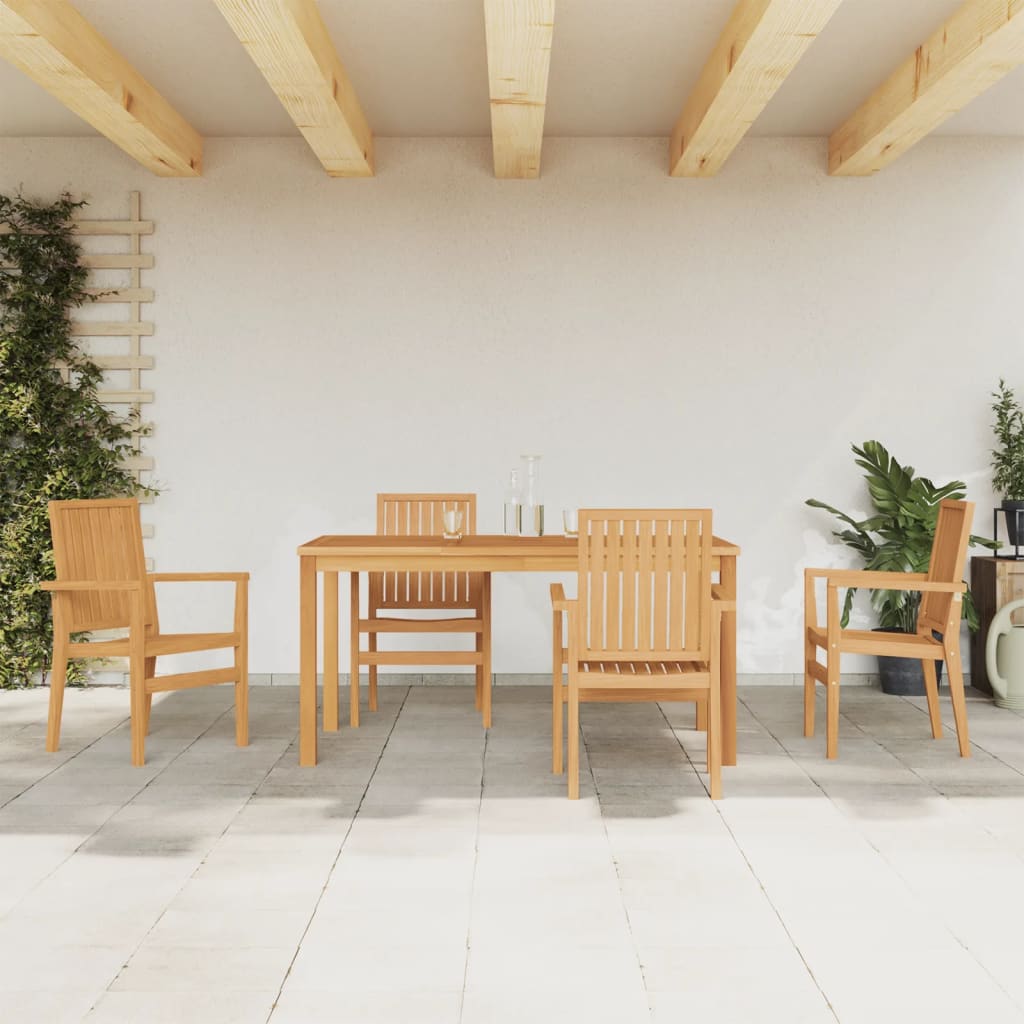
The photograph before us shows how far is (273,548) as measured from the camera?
211 inches

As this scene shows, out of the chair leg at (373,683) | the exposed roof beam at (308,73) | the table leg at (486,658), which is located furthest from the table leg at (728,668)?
Answer: the exposed roof beam at (308,73)

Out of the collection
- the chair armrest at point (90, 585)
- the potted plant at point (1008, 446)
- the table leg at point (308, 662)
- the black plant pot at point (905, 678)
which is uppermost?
the potted plant at point (1008, 446)

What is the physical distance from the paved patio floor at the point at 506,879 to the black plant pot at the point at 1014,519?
1.07 metres

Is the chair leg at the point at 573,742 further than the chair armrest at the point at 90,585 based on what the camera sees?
No

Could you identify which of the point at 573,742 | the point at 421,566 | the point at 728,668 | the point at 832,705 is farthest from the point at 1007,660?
the point at 421,566

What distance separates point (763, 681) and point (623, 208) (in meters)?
2.55

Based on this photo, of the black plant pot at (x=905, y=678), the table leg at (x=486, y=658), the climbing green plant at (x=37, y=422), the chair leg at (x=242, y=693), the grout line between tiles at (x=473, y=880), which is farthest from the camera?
the climbing green plant at (x=37, y=422)

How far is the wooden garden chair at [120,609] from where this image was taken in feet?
12.3

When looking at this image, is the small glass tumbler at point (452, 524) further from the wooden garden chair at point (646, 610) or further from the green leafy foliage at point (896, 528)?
the green leafy foliage at point (896, 528)


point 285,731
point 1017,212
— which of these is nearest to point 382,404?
point 285,731

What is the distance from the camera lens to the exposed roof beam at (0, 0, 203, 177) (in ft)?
11.5

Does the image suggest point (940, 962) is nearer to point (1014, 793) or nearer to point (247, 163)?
point (1014, 793)

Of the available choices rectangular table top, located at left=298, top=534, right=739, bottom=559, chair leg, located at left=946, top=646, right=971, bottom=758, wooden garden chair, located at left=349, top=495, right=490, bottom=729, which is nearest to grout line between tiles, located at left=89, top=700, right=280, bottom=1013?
wooden garden chair, located at left=349, top=495, right=490, bottom=729

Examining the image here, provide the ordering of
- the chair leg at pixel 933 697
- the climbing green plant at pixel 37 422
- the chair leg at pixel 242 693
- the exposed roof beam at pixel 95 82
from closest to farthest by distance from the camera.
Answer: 1. the exposed roof beam at pixel 95 82
2. the chair leg at pixel 242 693
3. the chair leg at pixel 933 697
4. the climbing green plant at pixel 37 422
